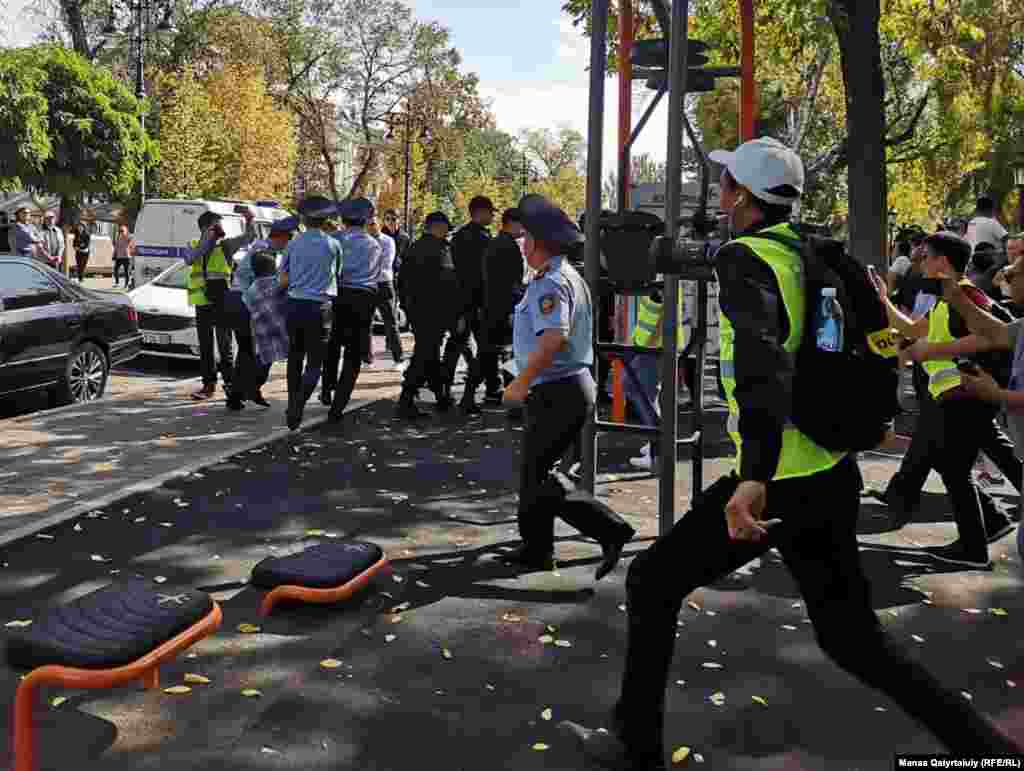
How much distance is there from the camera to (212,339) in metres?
11.8

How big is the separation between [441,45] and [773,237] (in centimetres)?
5718

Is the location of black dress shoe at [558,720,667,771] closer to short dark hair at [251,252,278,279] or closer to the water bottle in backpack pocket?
the water bottle in backpack pocket

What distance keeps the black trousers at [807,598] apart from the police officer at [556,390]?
2077 mm

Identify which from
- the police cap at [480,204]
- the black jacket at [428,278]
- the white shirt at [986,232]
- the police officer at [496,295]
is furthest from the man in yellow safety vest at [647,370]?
the white shirt at [986,232]

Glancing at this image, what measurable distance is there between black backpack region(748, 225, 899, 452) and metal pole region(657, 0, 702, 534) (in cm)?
252

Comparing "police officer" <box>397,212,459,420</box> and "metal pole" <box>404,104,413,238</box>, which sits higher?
"metal pole" <box>404,104,413,238</box>

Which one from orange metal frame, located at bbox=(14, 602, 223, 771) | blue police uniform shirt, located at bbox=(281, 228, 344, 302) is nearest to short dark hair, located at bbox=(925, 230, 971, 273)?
orange metal frame, located at bbox=(14, 602, 223, 771)

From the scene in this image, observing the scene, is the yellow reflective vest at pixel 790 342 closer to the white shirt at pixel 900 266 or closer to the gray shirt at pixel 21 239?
the white shirt at pixel 900 266

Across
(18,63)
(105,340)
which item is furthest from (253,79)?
(105,340)

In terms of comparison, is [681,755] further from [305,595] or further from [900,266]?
[900,266]

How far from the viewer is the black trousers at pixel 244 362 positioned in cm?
1111

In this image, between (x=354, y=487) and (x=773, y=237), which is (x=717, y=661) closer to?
(x=773, y=237)

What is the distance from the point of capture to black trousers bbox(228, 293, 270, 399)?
11.1m

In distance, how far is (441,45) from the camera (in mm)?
58062
